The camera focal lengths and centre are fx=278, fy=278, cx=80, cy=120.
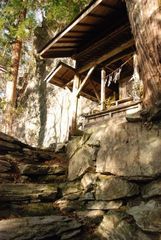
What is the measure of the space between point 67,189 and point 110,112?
375cm

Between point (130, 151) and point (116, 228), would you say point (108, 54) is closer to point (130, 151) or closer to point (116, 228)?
point (130, 151)

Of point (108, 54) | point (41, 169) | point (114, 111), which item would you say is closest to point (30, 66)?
point (108, 54)

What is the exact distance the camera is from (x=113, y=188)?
23.4ft

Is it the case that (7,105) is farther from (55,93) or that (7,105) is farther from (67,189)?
(67,189)

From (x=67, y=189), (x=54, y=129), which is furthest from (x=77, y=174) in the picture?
(x=54, y=129)

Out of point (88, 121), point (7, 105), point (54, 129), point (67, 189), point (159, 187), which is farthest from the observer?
point (54, 129)

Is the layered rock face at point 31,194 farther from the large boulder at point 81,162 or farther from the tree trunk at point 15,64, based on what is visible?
the tree trunk at point 15,64

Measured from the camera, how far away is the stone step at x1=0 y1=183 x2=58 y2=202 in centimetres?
723

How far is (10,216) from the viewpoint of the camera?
6.80 meters

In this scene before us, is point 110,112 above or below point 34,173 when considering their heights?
above

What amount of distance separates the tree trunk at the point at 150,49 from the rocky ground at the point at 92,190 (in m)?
0.64

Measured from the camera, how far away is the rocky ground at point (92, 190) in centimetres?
587

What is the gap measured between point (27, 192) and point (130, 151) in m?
3.01

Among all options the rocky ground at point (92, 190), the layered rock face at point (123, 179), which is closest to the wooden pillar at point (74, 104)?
the rocky ground at point (92, 190)
